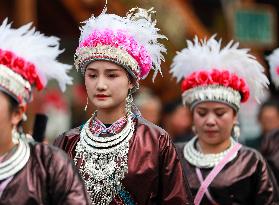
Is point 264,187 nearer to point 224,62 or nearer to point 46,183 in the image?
point 224,62

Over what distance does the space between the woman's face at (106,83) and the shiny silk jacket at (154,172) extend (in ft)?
0.88

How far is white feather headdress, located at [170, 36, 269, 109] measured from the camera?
671 centimetres

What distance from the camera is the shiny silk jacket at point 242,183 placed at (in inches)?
252

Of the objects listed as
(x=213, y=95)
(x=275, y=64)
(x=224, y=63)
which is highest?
(x=275, y=64)

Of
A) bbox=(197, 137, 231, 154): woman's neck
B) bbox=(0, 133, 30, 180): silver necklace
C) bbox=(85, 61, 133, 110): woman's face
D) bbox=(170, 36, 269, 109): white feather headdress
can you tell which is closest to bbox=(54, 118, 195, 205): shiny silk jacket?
bbox=(85, 61, 133, 110): woman's face

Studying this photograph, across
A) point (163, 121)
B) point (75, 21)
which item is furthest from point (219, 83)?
point (75, 21)

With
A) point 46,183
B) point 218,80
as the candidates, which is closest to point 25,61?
point 46,183

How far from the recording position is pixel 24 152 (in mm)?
4629

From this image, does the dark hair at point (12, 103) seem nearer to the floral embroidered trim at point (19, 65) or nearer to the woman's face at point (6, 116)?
the woman's face at point (6, 116)

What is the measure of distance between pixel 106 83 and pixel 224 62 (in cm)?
157

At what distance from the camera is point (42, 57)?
476 centimetres

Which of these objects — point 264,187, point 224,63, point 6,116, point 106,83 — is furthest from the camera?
point 224,63

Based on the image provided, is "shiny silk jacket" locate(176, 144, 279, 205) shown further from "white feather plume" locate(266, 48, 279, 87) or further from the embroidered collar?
"white feather plume" locate(266, 48, 279, 87)

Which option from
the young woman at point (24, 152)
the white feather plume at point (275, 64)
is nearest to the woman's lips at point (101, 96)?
the young woman at point (24, 152)
